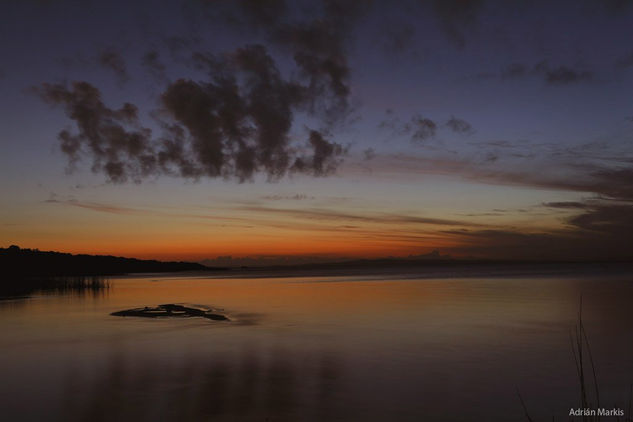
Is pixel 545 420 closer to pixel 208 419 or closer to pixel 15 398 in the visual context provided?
pixel 208 419

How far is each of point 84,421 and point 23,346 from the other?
41.3 feet

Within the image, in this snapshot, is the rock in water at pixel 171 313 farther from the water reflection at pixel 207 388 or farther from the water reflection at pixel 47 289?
the water reflection at pixel 47 289

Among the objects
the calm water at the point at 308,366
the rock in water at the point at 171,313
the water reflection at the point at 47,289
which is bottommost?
the calm water at the point at 308,366

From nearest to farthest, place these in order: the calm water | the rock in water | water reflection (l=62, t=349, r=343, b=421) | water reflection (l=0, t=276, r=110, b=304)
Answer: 1. water reflection (l=62, t=349, r=343, b=421)
2. the calm water
3. the rock in water
4. water reflection (l=0, t=276, r=110, b=304)

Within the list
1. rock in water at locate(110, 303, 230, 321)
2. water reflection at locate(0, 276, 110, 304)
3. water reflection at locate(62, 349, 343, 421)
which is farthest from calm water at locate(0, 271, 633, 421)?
water reflection at locate(0, 276, 110, 304)

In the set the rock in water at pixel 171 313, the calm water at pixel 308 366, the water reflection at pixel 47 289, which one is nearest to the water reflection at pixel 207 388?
the calm water at pixel 308 366

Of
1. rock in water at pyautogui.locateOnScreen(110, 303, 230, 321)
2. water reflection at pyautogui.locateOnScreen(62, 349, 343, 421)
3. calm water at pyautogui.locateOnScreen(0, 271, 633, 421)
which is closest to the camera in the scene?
water reflection at pyautogui.locateOnScreen(62, 349, 343, 421)

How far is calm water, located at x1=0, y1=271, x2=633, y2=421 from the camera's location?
12.8 metres

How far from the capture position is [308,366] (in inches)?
697

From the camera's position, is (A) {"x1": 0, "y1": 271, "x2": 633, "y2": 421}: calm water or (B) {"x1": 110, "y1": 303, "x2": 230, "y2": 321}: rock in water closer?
(A) {"x1": 0, "y1": 271, "x2": 633, "y2": 421}: calm water

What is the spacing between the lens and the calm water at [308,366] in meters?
12.8

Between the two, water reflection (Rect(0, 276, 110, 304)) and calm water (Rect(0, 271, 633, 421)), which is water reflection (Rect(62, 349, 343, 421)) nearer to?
calm water (Rect(0, 271, 633, 421))

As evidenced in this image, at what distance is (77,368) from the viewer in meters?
17.8

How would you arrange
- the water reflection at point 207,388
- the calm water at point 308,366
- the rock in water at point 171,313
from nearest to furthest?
the water reflection at point 207,388, the calm water at point 308,366, the rock in water at point 171,313
